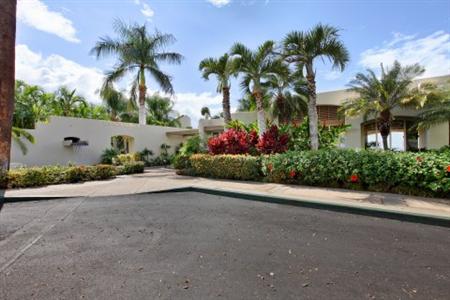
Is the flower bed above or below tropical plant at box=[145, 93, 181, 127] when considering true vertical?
below

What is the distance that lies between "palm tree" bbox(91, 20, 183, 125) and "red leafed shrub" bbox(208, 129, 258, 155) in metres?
9.09

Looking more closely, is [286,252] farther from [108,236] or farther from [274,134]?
[274,134]

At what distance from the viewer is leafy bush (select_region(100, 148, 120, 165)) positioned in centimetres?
1544

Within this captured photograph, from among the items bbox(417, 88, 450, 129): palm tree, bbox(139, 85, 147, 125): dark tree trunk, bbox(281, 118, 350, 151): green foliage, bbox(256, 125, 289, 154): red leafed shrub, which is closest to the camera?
bbox(256, 125, 289, 154): red leafed shrub

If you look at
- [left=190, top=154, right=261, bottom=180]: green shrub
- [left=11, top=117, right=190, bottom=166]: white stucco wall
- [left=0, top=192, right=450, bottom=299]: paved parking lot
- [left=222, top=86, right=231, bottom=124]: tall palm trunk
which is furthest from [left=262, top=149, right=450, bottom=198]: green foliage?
[left=11, top=117, right=190, bottom=166]: white stucco wall

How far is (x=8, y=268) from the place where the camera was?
9.78ft

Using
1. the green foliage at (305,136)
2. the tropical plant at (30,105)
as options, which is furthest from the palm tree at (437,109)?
the tropical plant at (30,105)

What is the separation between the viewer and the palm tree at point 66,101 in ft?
70.0

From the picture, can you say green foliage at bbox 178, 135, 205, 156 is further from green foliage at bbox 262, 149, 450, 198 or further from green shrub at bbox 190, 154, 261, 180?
green foliage at bbox 262, 149, 450, 198

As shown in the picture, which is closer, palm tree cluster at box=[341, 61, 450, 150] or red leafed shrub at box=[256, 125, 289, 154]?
red leafed shrub at box=[256, 125, 289, 154]

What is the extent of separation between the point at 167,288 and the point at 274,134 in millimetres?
8473

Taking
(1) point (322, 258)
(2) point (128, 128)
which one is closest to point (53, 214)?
(1) point (322, 258)

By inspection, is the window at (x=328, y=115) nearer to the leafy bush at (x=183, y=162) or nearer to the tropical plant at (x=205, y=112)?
the leafy bush at (x=183, y=162)

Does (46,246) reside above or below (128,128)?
below
